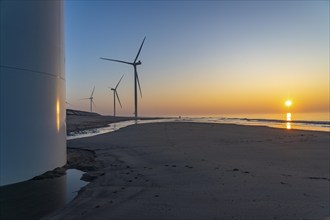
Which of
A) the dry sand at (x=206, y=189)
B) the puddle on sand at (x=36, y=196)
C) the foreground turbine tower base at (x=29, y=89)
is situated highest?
the foreground turbine tower base at (x=29, y=89)

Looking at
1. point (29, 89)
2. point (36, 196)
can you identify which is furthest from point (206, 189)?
point (29, 89)

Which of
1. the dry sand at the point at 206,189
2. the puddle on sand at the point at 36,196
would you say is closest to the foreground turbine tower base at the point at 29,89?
the puddle on sand at the point at 36,196

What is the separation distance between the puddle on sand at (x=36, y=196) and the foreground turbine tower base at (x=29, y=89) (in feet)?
1.58

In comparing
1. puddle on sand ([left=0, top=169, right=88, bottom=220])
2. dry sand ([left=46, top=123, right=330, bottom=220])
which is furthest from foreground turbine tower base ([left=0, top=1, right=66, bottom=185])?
dry sand ([left=46, top=123, right=330, bottom=220])

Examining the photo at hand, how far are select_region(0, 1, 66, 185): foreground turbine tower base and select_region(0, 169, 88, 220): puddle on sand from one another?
0.48 metres

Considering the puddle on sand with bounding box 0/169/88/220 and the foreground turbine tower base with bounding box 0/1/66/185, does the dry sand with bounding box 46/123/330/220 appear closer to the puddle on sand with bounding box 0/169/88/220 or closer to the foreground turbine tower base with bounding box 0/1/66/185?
the puddle on sand with bounding box 0/169/88/220

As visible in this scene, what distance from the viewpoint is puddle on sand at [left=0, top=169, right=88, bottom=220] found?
6.56 meters

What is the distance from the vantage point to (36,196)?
7.70 meters

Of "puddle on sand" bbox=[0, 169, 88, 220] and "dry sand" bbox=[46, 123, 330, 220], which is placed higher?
"dry sand" bbox=[46, 123, 330, 220]

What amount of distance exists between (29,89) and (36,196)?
300 centimetres

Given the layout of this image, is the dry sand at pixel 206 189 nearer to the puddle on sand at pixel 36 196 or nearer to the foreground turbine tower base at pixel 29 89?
the puddle on sand at pixel 36 196

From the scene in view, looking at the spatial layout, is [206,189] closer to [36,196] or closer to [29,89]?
[36,196]

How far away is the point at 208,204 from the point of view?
6.67 m

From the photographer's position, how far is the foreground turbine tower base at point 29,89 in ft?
27.5
